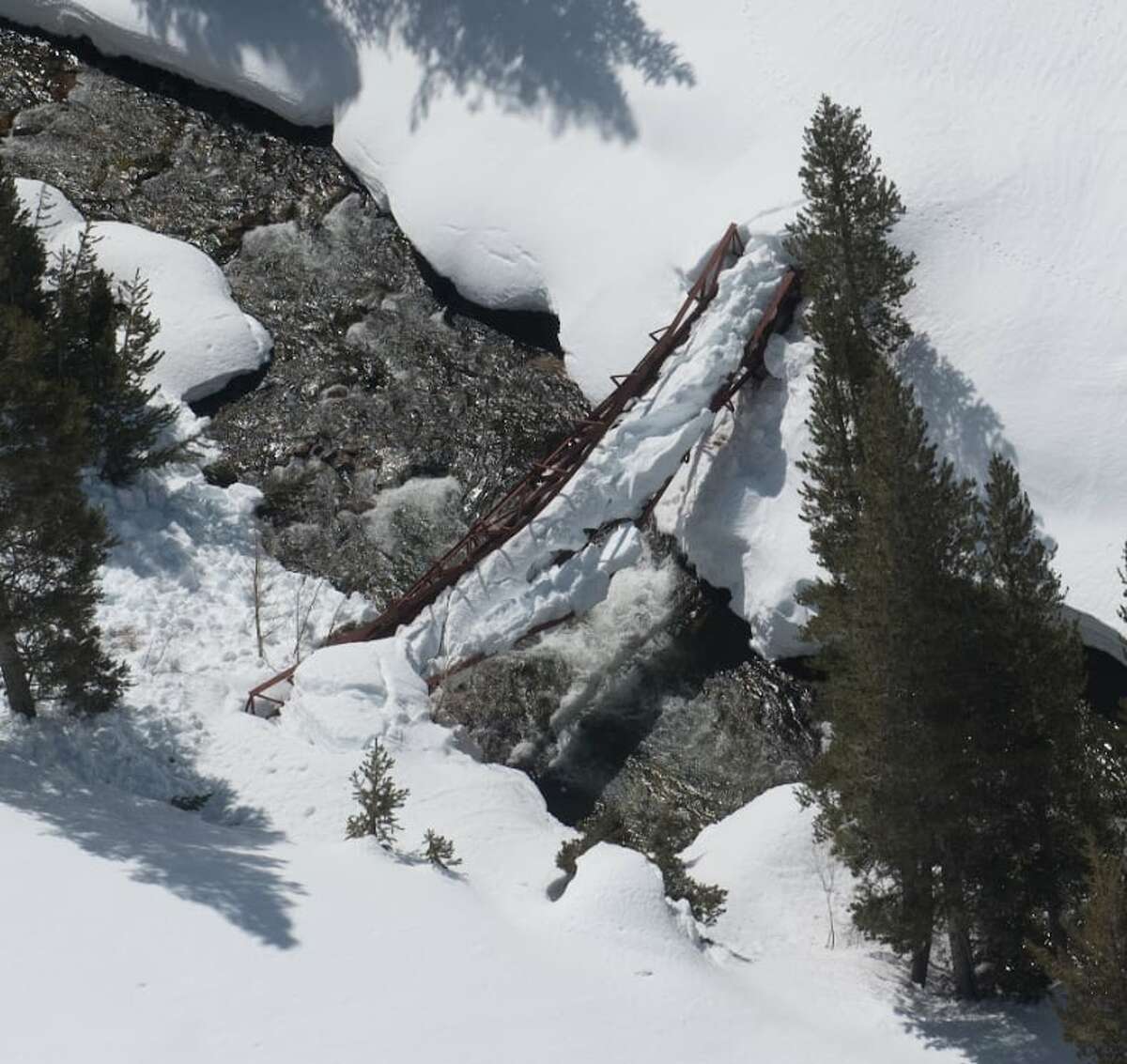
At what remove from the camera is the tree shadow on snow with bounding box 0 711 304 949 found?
18.0 m

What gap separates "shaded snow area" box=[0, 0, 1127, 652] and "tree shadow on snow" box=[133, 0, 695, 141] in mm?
61

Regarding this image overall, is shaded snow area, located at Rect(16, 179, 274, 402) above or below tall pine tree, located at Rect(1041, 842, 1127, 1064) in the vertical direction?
above

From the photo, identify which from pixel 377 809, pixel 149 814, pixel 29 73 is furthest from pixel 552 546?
pixel 29 73

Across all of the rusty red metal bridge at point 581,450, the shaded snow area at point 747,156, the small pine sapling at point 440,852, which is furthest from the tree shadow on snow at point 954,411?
the small pine sapling at point 440,852

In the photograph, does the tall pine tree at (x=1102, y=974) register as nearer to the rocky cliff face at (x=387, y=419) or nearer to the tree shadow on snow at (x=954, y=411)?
the rocky cliff face at (x=387, y=419)

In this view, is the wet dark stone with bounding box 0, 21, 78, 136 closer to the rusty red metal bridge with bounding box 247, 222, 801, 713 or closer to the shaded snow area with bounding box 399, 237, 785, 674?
the rusty red metal bridge with bounding box 247, 222, 801, 713

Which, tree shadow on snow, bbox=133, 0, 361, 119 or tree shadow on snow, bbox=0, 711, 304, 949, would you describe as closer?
tree shadow on snow, bbox=0, 711, 304, 949

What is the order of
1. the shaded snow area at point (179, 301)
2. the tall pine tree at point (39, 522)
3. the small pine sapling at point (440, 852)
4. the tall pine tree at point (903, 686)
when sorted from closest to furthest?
the tall pine tree at point (903, 686), the tall pine tree at point (39, 522), the small pine sapling at point (440, 852), the shaded snow area at point (179, 301)

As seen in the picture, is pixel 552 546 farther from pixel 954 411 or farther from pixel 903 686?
pixel 903 686

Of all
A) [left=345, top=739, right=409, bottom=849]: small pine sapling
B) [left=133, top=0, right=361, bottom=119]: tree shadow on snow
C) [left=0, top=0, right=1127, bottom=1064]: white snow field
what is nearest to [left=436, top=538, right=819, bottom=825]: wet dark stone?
[left=0, top=0, right=1127, bottom=1064]: white snow field

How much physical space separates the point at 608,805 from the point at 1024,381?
10160 millimetres

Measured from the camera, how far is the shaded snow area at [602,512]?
80.9 feet

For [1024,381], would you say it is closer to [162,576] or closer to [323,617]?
[323,617]

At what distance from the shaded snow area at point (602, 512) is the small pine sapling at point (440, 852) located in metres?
4.79
